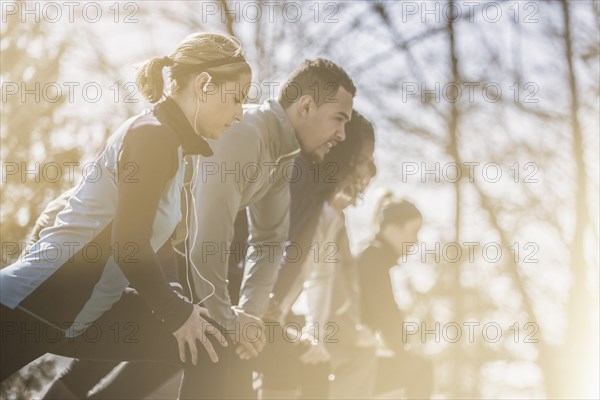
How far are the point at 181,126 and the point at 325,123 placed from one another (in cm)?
125

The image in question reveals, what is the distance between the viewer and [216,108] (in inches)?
115

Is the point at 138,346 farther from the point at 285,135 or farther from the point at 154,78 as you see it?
the point at 285,135

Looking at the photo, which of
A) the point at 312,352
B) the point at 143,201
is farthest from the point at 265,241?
the point at 143,201

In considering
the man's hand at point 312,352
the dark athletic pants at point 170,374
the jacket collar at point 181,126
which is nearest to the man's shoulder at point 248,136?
the jacket collar at point 181,126

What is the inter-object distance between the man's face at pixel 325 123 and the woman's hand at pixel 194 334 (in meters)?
1.26

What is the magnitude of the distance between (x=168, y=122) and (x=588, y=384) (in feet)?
35.8

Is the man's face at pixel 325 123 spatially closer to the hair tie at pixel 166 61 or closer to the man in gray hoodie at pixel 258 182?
the man in gray hoodie at pixel 258 182

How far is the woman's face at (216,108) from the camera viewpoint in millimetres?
2908

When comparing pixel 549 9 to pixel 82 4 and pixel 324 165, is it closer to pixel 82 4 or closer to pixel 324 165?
pixel 82 4

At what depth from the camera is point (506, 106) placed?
39.8ft

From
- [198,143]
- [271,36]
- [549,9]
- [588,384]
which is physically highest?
[549,9]

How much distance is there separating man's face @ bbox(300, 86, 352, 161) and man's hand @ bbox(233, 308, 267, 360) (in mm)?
863

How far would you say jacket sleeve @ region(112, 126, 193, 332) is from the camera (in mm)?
2535

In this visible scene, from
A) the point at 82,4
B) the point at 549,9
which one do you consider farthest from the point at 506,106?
the point at 82,4
